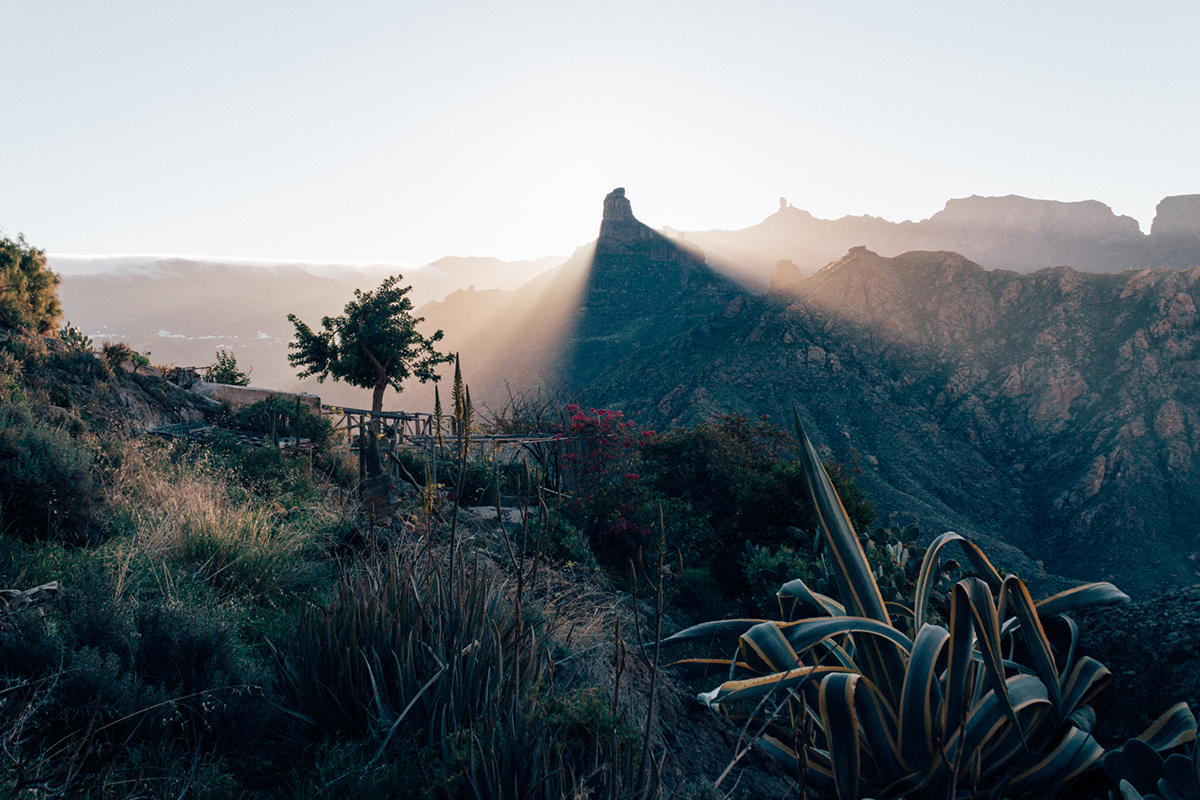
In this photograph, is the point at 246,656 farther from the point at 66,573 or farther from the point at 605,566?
the point at 605,566

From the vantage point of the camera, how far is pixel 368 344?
2088 centimetres

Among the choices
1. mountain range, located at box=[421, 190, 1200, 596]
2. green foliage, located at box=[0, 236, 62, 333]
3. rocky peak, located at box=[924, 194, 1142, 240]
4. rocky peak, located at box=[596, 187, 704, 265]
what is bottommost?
mountain range, located at box=[421, 190, 1200, 596]

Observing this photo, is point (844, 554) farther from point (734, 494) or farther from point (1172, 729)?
point (734, 494)

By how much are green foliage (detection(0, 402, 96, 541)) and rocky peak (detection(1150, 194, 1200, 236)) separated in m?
124

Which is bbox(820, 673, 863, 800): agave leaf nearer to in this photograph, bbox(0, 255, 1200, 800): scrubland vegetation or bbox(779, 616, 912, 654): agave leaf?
bbox(0, 255, 1200, 800): scrubland vegetation

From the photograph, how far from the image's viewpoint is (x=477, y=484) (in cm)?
972

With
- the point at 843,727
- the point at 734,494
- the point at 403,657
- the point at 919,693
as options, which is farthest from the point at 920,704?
the point at 734,494

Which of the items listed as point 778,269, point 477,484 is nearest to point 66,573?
point 477,484

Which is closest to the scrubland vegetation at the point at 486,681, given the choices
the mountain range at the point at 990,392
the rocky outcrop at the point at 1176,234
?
the mountain range at the point at 990,392

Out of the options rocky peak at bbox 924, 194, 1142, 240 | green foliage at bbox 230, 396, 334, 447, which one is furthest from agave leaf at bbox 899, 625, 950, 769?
rocky peak at bbox 924, 194, 1142, 240

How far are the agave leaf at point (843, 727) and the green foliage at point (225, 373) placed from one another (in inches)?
981

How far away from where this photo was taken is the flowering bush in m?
8.23

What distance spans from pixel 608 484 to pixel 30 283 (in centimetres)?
2125

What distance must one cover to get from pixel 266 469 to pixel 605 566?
179 inches
